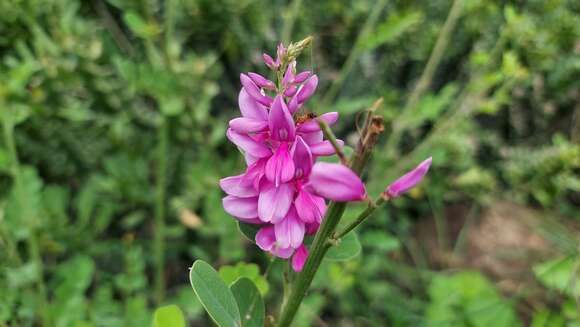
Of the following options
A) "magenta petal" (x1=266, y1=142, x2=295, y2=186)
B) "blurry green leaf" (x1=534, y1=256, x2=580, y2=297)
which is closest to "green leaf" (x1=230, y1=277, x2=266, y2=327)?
"magenta petal" (x1=266, y1=142, x2=295, y2=186)

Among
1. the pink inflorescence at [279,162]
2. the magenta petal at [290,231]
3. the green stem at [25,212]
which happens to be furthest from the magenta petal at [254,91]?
the green stem at [25,212]

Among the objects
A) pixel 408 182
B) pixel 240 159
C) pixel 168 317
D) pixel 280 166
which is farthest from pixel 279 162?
pixel 240 159

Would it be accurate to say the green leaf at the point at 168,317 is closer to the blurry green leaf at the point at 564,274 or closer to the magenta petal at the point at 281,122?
the magenta petal at the point at 281,122

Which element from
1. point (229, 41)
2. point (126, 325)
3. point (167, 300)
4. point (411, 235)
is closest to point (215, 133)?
point (229, 41)

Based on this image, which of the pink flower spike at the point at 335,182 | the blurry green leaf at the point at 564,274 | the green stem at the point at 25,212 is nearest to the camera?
the pink flower spike at the point at 335,182

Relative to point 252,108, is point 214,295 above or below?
below

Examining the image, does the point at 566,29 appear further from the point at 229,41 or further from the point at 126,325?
the point at 126,325

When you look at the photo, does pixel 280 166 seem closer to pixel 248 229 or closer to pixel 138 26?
pixel 248 229
